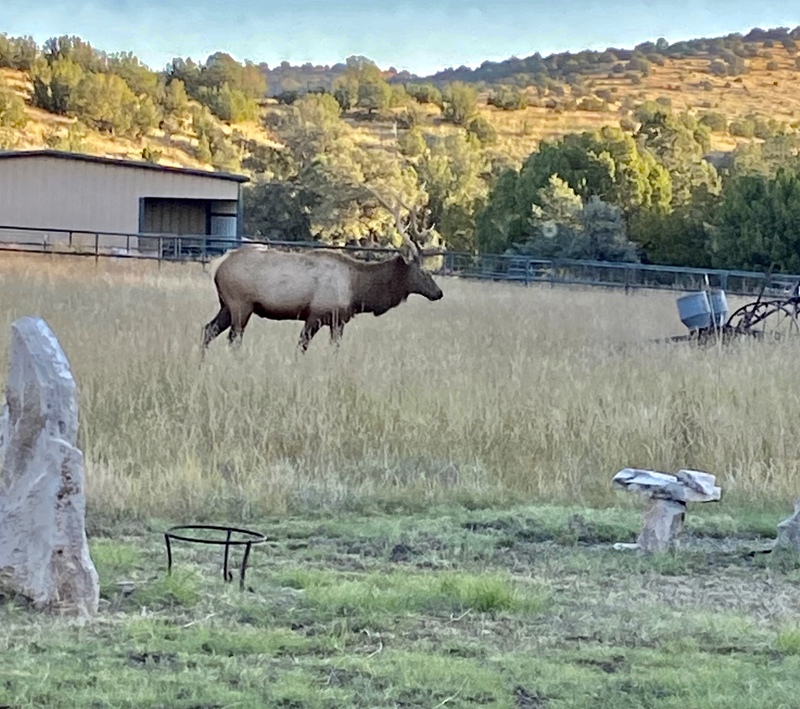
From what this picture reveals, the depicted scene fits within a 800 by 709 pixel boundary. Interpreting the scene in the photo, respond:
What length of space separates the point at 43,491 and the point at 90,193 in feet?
126

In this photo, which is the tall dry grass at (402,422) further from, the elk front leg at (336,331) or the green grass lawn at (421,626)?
the green grass lawn at (421,626)

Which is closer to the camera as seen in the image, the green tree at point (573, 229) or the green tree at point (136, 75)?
the green tree at point (573, 229)

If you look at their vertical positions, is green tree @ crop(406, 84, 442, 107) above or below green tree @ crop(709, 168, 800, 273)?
above

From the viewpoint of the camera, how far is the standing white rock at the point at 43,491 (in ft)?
17.8

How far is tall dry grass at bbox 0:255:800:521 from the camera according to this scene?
28.0 feet

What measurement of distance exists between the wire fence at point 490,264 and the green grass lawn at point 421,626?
77.5ft

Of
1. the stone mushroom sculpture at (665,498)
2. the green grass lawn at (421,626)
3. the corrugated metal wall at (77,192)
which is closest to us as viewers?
the green grass lawn at (421,626)

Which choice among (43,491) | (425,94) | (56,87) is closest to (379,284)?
(43,491)

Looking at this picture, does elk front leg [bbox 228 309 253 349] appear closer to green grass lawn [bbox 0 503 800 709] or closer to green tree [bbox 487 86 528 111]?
green grass lawn [bbox 0 503 800 709]

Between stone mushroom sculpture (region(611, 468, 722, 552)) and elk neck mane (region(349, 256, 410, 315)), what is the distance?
9263 mm

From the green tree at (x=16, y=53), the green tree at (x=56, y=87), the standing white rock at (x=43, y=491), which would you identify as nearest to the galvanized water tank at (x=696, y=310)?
the standing white rock at (x=43, y=491)

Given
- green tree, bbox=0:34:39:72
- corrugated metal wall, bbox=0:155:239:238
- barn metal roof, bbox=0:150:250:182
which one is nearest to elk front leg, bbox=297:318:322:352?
corrugated metal wall, bbox=0:155:239:238

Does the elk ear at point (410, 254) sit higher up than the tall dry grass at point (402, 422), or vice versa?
the elk ear at point (410, 254)

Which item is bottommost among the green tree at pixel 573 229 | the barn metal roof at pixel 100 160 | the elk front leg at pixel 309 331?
the elk front leg at pixel 309 331
